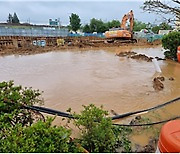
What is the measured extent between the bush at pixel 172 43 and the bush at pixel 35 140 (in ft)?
34.6

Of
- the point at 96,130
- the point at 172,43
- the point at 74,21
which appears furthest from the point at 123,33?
the point at 96,130

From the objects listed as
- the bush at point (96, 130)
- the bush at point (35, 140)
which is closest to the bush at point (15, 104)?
the bush at point (35, 140)

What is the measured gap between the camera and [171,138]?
1773 mm

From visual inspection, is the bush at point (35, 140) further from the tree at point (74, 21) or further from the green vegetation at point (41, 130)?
the tree at point (74, 21)

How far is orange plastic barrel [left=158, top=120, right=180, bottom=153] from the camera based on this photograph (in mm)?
1695

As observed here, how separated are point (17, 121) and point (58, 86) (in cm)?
380

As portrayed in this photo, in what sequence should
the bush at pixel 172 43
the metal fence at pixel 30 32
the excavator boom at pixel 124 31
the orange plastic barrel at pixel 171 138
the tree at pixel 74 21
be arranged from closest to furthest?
the orange plastic barrel at pixel 171 138
the bush at pixel 172 43
the excavator boom at pixel 124 31
the metal fence at pixel 30 32
the tree at pixel 74 21

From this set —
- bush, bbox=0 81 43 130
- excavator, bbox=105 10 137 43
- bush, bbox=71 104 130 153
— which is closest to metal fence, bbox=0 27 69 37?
excavator, bbox=105 10 137 43

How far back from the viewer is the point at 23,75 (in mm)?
7469

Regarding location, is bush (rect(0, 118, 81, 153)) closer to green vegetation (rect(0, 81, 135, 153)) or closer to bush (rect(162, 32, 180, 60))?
green vegetation (rect(0, 81, 135, 153))

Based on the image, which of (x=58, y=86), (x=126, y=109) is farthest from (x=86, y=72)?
(x=126, y=109)

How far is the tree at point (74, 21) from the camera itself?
3072cm

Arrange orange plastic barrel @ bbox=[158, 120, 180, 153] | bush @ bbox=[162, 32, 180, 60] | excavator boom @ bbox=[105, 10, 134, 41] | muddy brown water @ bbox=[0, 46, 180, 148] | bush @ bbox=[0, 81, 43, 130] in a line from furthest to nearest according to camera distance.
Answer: excavator boom @ bbox=[105, 10, 134, 41], bush @ bbox=[162, 32, 180, 60], muddy brown water @ bbox=[0, 46, 180, 148], bush @ bbox=[0, 81, 43, 130], orange plastic barrel @ bbox=[158, 120, 180, 153]

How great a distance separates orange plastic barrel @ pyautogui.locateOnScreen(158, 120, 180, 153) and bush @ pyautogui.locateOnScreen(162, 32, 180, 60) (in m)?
9.73
